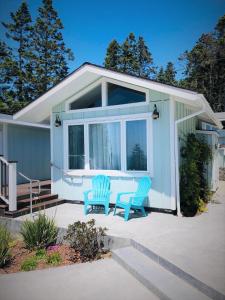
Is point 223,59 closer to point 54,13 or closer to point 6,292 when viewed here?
point 54,13

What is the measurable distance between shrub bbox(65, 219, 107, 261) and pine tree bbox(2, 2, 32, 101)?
21103 mm

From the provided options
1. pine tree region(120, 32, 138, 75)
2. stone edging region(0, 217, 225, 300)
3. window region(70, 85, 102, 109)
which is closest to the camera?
stone edging region(0, 217, 225, 300)

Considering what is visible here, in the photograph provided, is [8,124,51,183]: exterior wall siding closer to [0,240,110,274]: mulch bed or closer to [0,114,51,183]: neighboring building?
[0,114,51,183]: neighboring building

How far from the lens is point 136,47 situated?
28.2 meters

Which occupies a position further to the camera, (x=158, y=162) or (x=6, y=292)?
(x=158, y=162)

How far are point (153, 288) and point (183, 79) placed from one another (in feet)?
95.5

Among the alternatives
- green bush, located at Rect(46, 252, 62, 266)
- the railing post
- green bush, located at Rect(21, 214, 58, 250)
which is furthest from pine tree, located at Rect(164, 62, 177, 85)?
green bush, located at Rect(46, 252, 62, 266)

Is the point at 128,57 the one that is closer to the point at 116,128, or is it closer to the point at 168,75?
the point at 168,75

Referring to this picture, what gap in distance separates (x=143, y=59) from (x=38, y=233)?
2651 cm

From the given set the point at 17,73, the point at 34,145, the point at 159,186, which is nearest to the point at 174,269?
the point at 159,186

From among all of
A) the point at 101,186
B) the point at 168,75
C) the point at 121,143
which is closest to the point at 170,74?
the point at 168,75

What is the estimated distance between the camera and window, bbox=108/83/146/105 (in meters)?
6.81

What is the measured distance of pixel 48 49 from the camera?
24203 mm

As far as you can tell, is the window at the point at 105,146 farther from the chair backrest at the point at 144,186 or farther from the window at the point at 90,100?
the chair backrest at the point at 144,186
